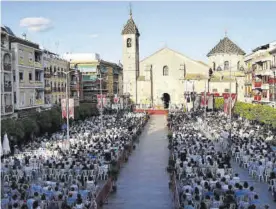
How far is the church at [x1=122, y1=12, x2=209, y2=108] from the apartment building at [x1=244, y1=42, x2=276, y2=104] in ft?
53.5

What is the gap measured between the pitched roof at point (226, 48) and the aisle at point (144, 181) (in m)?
55.8

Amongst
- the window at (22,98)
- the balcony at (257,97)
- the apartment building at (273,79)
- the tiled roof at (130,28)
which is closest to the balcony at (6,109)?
the window at (22,98)

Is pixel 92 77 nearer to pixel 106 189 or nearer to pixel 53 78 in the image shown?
pixel 53 78

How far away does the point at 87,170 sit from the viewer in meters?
25.3

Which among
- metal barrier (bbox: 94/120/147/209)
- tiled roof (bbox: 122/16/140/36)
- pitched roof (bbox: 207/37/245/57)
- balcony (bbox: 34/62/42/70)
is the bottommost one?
metal barrier (bbox: 94/120/147/209)

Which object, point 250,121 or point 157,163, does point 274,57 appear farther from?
point 157,163

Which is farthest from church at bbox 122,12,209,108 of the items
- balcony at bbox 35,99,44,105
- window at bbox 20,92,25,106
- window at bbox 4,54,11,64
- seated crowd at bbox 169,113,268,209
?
seated crowd at bbox 169,113,268,209

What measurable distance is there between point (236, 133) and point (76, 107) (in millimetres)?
24246

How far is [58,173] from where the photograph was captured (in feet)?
83.0

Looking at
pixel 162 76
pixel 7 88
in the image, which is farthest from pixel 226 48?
pixel 7 88

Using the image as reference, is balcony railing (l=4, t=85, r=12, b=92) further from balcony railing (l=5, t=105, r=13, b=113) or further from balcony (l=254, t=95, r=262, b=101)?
balcony (l=254, t=95, r=262, b=101)

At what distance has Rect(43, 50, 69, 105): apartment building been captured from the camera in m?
56.5

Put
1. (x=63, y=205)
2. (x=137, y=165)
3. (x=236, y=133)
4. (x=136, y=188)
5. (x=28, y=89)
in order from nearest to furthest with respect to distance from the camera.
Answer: (x=63, y=205) → (x=136, y=188) → (x=137, y=165) → (x=236, y=133) → (x=28, y=89)

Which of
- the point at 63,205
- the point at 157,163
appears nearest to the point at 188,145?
the point at 157,163
